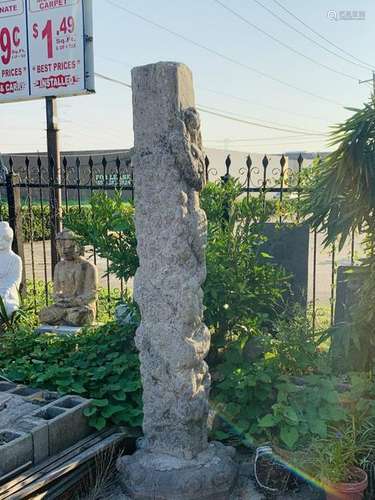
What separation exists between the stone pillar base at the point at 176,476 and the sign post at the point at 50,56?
→ 161 inches

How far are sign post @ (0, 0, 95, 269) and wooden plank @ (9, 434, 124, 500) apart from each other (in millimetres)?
3797

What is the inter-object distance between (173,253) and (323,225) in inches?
51.9

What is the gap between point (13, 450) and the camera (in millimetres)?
2664

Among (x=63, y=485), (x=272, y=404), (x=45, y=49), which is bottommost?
(x=63, y=485)

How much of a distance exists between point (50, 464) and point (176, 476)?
0.69 metres

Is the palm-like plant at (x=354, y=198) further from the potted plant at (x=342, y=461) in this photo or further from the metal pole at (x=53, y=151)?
the metal pole at (x=53, y=151)

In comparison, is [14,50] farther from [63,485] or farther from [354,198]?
[63,485]

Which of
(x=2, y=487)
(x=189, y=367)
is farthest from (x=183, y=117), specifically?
(x=2, y=487)

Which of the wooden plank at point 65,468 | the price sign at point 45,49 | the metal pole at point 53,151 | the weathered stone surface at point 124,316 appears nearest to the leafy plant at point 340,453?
the wooden plank at point 65,468

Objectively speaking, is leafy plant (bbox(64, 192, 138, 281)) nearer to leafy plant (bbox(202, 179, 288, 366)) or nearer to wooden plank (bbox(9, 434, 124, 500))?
leafy plant (bbox(202, 179, 288, 366))

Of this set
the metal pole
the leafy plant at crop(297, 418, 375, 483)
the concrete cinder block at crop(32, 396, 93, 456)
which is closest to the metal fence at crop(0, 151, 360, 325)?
the metal pole

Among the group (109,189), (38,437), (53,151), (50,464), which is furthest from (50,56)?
(50,464)

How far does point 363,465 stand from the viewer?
8.91ft

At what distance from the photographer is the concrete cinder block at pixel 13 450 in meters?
2.63
